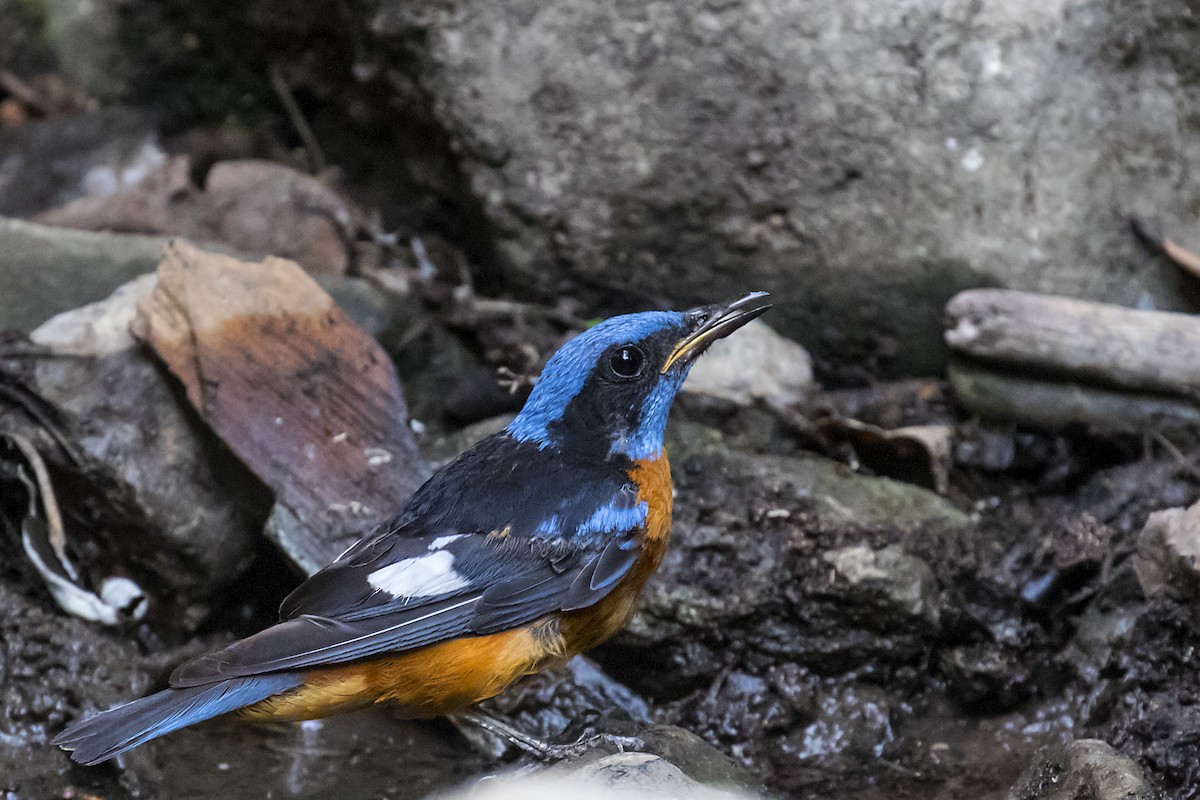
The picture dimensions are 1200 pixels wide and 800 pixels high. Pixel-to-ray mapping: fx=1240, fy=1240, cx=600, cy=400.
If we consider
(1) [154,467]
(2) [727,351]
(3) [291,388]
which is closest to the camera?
(1) [154,467]

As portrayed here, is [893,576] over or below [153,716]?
below

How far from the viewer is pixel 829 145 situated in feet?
16.8

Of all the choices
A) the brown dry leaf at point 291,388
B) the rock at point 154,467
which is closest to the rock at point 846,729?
the brown dry leaf at point 291,388

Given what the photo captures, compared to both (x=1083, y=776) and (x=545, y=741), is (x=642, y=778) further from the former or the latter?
(x=1083, y=776)

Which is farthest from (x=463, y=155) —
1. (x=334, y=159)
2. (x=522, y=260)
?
(x=334, y=159)

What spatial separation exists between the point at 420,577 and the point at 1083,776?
1.81m

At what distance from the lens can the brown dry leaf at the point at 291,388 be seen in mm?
4184

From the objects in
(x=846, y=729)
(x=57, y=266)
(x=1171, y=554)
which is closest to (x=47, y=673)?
(x=57, y=266)

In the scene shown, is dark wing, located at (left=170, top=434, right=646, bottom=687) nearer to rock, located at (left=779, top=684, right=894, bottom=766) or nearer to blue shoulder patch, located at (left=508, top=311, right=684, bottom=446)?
blue shoulder patch, located at (left=508, top=311, right=684, bottom=446)

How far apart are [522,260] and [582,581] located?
230 centimetres

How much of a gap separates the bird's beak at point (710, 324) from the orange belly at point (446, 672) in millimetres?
573

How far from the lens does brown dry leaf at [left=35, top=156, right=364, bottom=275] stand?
566cm

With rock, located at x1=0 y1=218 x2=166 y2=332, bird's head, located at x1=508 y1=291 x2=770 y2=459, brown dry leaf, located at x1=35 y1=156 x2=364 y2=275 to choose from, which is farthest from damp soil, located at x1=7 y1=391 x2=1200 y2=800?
brown dry leaf, located at x1=35 y1=156 x2=364 y2=275

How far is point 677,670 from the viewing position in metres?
4.14
